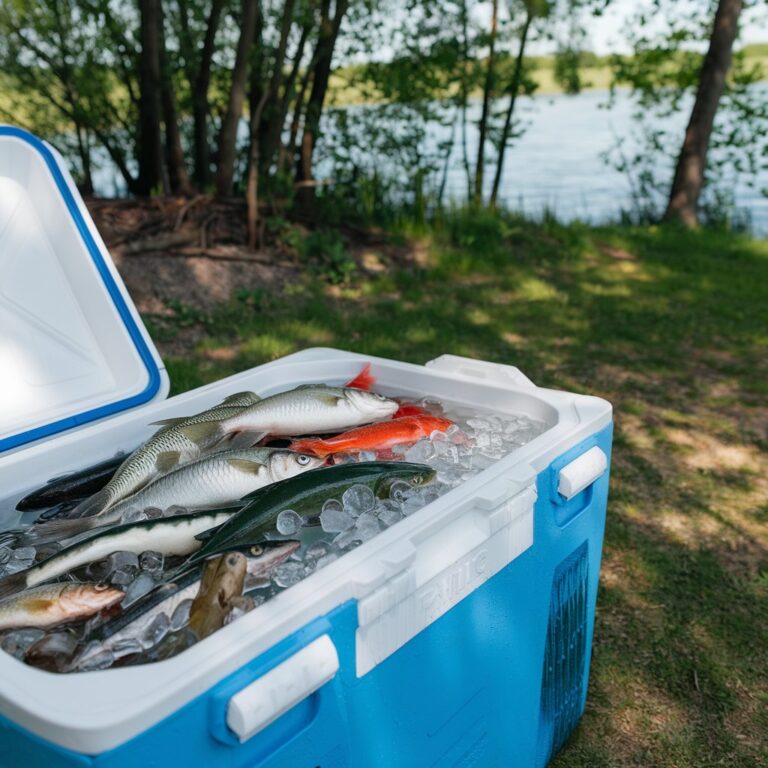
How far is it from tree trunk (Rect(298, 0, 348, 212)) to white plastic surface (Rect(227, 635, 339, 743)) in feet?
16.5

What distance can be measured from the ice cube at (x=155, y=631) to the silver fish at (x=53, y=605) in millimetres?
96

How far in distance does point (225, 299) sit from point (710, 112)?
4628 mm

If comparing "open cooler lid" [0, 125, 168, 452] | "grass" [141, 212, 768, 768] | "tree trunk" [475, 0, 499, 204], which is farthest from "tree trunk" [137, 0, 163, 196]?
"open cooler lid" [0, 125, 168, 452]

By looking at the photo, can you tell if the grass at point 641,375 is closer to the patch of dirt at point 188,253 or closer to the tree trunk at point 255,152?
the patch of dirt at point 188,253

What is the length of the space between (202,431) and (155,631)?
577mm

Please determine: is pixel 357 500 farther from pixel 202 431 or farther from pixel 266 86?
pixel 266 86

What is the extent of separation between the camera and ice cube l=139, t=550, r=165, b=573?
3.78 feet

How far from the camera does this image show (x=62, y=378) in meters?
1.81

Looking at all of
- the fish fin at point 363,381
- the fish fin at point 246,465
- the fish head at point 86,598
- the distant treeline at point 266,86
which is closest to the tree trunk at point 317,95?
the distant treeline at point 266,86

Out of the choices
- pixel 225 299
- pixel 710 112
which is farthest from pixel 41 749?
pixel 710 112

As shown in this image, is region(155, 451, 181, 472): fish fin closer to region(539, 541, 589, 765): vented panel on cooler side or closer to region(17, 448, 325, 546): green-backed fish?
region(17, 448, 325, 546): green-backed fish

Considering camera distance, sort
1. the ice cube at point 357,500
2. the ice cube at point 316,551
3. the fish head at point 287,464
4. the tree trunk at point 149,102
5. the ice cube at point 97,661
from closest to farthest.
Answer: the ice cube at point 97,661 → the ice cube at point 316,551 → the ice cube at point 357,500 → the fish head at point 287,464 → the tree trunk at point 149,102

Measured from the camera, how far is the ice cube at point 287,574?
3.57 ft

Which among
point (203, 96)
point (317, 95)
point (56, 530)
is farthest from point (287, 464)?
point (317, 95)
